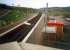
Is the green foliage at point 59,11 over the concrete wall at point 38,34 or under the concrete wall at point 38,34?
over

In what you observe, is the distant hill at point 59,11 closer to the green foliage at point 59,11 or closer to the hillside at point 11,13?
the green foliage at point 59,11

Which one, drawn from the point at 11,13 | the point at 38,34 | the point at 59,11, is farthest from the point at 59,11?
the point at 11,13

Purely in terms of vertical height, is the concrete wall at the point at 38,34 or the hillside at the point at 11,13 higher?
the hillside at the point at 11,13

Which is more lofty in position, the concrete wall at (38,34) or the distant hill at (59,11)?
the distant hill at (59,11)

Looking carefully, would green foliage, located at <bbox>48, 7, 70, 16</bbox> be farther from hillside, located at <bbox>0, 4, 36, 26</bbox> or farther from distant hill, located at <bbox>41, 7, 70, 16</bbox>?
hillside, located at <bbox>0, 4, 36, 26</bbox>

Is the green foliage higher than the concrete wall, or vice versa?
the green foliage

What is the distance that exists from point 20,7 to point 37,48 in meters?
0.50

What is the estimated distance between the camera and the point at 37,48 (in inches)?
63.9

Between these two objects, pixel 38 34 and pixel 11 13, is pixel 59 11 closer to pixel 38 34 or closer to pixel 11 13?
pixel 38 34

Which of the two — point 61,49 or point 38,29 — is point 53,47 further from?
point 38,29

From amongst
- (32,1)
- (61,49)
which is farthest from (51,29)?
(32,1)

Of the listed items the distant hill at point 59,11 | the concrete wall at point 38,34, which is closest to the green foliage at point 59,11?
the distant hill at point 59,11

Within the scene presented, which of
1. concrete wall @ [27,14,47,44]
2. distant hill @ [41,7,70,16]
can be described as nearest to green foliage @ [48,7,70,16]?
distant hill @ [41,7,70,16]

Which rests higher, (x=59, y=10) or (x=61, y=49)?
(x=59, y=10)
